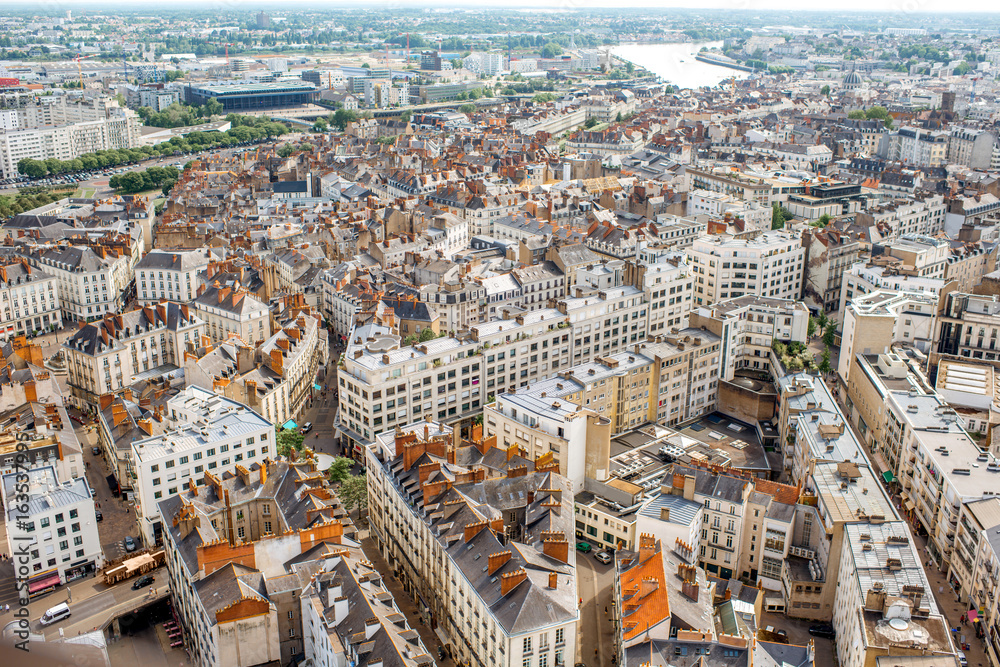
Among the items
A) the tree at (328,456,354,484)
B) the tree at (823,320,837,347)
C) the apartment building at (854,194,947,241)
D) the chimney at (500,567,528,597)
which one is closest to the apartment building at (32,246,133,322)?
the tree at (328,456,354,484)

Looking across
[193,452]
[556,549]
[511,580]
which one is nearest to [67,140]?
[193,452]

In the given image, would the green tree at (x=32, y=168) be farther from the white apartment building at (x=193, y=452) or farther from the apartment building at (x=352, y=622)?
the apartment building at (x=352, y=622)

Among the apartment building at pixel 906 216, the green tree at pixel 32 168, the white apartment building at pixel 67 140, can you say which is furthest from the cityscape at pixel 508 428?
the white apartment building at pixel 67 140

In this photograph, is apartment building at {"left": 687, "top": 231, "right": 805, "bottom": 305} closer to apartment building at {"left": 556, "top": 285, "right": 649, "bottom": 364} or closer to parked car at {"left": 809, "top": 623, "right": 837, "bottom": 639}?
apartment building at {"left": 556, "top": 285, "right": 649, "bottom": 364}

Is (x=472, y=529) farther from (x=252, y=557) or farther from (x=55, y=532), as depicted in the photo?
(x=55, y=532)

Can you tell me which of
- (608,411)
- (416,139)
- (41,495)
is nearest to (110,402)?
(41,495)

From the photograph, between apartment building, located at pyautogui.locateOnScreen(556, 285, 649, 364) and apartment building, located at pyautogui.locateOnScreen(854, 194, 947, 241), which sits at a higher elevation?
apartment building, located at pyautogui.locateOnScreen(854, 194, 947, 241)

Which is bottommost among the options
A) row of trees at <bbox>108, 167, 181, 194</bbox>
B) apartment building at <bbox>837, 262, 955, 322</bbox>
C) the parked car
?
the parked car
